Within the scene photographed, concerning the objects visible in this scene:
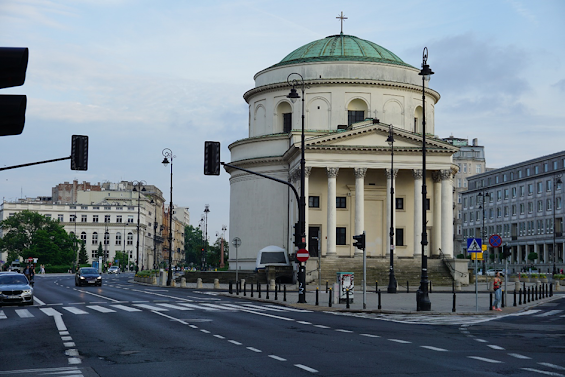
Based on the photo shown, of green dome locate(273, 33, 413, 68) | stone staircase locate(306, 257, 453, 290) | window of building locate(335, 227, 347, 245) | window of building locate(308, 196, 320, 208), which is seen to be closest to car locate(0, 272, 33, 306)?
stone staircase locate(306, 257, 453, 290)

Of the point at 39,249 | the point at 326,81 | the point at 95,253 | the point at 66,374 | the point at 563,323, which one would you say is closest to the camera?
the point at 66,374

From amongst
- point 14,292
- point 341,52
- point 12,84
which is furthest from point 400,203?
point 12,84

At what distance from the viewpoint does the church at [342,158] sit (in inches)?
2564

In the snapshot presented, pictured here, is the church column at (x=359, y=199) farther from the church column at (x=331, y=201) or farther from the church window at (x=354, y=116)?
the church window at (x=354, y=116)

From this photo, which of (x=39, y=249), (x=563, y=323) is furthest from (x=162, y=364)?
(x=39, y=249)

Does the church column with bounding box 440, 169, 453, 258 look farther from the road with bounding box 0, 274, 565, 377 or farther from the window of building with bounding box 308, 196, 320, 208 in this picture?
the road with bounding box 0, 274, 565, 377

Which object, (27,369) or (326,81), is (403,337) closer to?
(27,369)

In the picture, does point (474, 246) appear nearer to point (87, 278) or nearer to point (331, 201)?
point (331, 201)

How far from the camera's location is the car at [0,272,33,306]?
33.3 m

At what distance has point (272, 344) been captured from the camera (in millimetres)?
17797

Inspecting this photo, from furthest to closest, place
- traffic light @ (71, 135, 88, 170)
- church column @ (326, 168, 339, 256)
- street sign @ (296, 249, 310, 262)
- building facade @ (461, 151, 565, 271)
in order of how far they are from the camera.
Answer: building facade @ (461, 151, 565, 271), church column @ (326, 168, 339, 256), street sign @ (296, 249, 310, 262), traffic light @ (71, 135, 88, 170)

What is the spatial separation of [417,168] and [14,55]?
199 ft

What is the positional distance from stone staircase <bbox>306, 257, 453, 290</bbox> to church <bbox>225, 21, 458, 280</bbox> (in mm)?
903

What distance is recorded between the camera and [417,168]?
65500 millimetres
